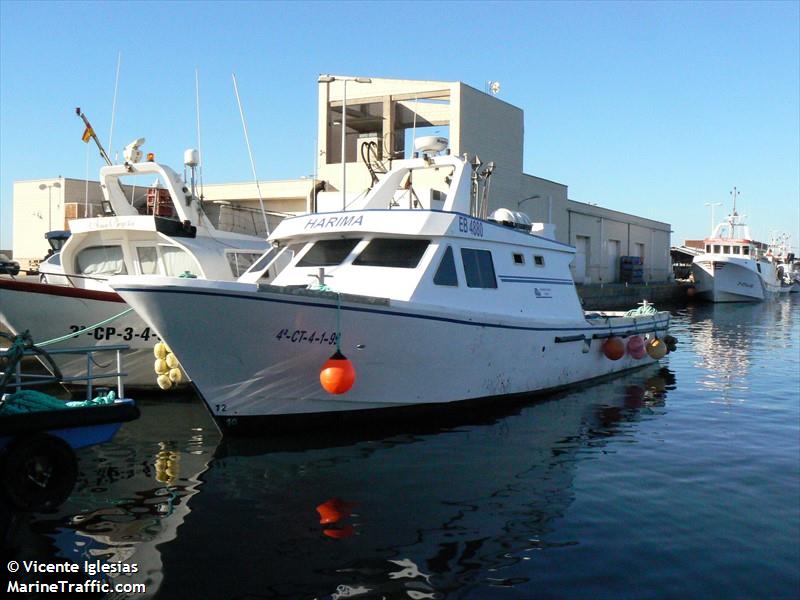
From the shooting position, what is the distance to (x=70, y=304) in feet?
36.6

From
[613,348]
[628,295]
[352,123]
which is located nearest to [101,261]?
[613,348]

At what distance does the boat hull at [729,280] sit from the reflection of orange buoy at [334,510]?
147 feet

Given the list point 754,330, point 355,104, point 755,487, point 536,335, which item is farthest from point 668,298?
point 755,487

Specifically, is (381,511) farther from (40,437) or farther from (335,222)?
(335,222)

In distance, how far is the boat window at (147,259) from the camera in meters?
13.0

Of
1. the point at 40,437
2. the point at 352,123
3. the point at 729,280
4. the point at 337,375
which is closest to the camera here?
the point at 40,437

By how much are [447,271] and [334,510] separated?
4058 millimetres

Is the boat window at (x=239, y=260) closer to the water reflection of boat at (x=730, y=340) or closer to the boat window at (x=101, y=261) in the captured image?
the boat window at (x=101, y=261)

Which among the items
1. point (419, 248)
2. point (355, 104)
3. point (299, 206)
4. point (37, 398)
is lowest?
point (37, 398)

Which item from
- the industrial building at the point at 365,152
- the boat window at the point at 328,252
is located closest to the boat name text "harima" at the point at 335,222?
the boat window at the point at 328,252

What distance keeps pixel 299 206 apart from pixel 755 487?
85.2 feet

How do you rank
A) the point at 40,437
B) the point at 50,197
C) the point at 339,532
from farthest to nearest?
the point at 50,197 < the point at 40,437 < the point at 339,532

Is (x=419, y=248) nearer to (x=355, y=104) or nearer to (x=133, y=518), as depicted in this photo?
(x=133, y=518)

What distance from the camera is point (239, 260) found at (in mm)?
13555
